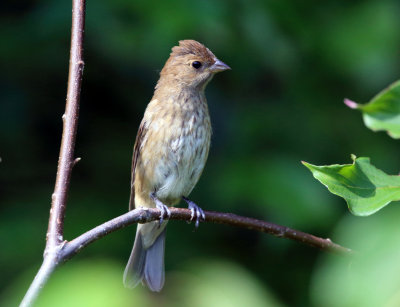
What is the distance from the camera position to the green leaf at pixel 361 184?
127 centimetres

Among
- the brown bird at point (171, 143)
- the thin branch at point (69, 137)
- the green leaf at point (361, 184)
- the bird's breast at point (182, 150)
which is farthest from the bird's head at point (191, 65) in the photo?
the green leaf at point (361, 184)

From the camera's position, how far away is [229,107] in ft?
19.6

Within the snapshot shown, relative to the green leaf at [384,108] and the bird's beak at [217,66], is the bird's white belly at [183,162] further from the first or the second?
the green leaf at [384,108]

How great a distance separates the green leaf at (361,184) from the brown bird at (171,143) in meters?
2.79

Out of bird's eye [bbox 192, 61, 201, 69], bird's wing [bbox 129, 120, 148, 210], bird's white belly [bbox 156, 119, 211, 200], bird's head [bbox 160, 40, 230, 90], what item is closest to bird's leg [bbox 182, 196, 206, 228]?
bird's white belly [bbox 156, 119, 211, 200]

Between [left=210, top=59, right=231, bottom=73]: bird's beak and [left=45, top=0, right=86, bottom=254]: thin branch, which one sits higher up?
[left=45, top=0, right=86, bottom=254]: thin branch

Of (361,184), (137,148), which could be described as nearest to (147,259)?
(137,148)

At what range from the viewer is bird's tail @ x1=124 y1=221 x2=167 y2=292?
176 inches

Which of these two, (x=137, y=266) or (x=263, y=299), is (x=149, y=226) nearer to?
(x=137, y=266)

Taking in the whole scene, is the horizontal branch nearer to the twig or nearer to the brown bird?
the twig

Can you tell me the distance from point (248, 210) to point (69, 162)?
3.56m

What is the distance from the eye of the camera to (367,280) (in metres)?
0.78

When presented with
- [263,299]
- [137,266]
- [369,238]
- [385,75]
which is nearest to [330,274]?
[369,238]

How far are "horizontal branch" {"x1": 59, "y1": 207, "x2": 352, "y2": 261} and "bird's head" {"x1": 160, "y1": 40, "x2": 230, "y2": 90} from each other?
216cm
